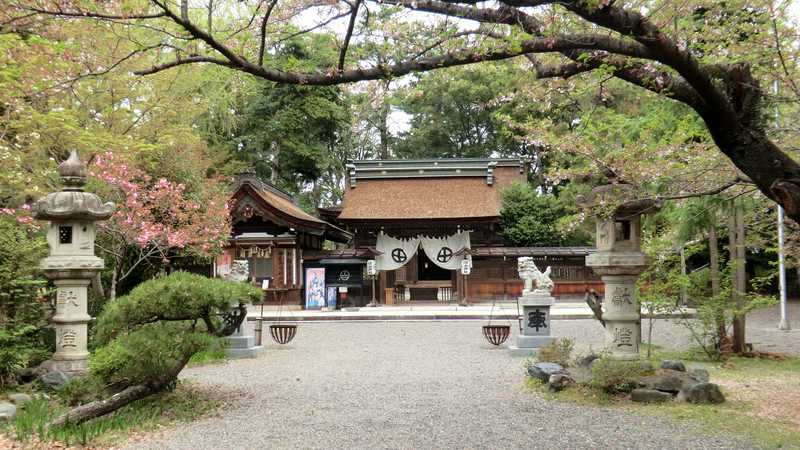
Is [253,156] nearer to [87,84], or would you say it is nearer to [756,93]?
[87,84]

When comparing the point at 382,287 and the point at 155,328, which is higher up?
the point at 155,328

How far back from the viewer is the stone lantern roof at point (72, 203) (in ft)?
23.5

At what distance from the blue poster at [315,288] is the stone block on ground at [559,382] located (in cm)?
1379

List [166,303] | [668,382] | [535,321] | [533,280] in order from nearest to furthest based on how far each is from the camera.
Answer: [166,303]
[668,382]
[535,321]
[533,280]

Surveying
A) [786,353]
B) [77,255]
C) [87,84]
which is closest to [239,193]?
[87,84]

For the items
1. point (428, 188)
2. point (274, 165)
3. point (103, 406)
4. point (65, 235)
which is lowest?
point (103, 406)

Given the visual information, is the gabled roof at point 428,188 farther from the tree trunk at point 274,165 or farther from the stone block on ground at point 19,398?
the stone block on ground at point 19,398

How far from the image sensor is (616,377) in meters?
6.42

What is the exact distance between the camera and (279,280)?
2066 centimetres

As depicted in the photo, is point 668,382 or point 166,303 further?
point 668,382

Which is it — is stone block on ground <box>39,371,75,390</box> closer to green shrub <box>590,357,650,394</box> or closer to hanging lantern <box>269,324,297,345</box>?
hanging lantern <box>269,324,297,345</box>

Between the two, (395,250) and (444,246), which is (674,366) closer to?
(444,246)

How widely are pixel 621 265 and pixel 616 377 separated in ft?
5.31

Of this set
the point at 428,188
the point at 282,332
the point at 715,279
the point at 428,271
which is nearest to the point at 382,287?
the point at 428,271
